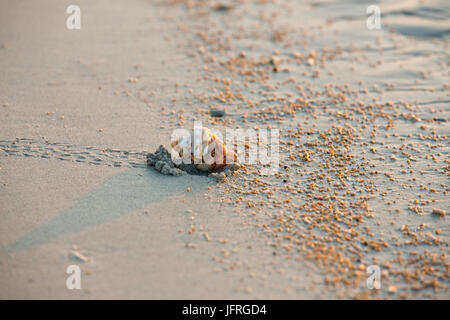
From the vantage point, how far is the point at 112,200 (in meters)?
2.75

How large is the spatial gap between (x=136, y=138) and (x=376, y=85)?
2478 mm

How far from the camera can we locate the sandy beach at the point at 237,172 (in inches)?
92.0

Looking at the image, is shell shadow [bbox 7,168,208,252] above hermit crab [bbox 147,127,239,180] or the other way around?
the other way around

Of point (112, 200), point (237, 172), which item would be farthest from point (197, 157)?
point (112, 200)

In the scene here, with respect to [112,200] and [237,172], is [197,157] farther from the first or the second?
[112,200]

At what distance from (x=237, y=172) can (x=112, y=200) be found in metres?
0.91

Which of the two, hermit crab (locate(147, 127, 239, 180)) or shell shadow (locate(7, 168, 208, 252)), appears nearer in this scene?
shell shadow (locate(7, 168, 208, 252))

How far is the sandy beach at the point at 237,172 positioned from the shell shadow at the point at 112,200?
0.04 feet

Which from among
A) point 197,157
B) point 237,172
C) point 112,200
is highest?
point 197,157

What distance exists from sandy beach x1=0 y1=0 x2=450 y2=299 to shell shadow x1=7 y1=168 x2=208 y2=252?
0.04ft

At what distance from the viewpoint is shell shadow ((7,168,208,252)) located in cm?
249

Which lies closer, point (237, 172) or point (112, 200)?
point (112, 200)

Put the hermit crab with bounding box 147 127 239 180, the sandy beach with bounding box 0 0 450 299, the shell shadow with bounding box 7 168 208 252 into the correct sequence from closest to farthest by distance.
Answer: the sandy beach with bounding box 0 0 450 299 → the shell shadow with bounding box 7 168 208 252 → the hermit crab with bounding box 147 127 239 180

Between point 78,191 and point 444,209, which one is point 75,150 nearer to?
point 78,191
